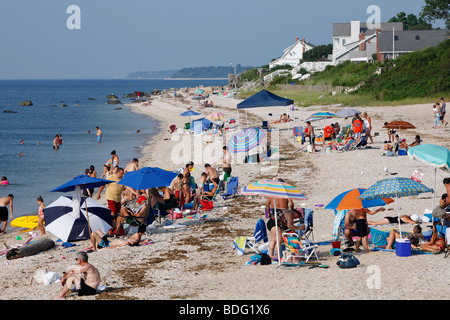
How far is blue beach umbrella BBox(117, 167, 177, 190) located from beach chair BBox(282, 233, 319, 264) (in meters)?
3.64

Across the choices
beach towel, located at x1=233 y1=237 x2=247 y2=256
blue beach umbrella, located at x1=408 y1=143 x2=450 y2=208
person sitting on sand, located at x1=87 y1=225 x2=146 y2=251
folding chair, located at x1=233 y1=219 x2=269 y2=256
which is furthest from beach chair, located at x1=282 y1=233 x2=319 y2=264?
person sitting on sand, located at x1=87 y1=225 x2=146 y2=251

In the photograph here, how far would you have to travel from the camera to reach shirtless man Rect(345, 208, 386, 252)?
402 inches

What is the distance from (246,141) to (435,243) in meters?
12.2

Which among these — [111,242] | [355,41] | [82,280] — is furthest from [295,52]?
[82,280]

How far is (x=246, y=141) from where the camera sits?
2130 centimetres

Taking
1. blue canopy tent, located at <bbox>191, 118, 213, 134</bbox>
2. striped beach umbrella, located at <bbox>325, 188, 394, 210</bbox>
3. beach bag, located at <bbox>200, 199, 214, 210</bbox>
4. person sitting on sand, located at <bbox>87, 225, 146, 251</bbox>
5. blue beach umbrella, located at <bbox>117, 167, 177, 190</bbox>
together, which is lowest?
person sitting on sand, located at <bbox>87, 225, 146, 251</bbox>

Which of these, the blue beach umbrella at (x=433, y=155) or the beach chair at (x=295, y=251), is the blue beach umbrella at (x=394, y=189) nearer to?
the blue beach umbrella at (x=433, y=155)

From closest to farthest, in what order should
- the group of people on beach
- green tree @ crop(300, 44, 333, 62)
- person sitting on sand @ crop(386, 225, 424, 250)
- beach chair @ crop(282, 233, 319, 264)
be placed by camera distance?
1. beach chair @ crop(282, 233, 319, 264)
2. person sitting on sand @ crop(386, 225, 424, 250)
3. the group of people on beach
4. green tree @ crop(300, 44, 333, 62)

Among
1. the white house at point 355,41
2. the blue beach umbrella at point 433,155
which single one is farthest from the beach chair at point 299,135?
the white house at point 355,41

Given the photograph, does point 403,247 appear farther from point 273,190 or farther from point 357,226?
point 273,190

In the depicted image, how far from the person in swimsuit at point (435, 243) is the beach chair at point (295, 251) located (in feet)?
6.34

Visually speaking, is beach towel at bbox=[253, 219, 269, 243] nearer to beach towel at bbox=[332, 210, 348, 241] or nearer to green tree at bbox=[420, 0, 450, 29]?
beach towel at bbox=[332, 210, 348, 241]
